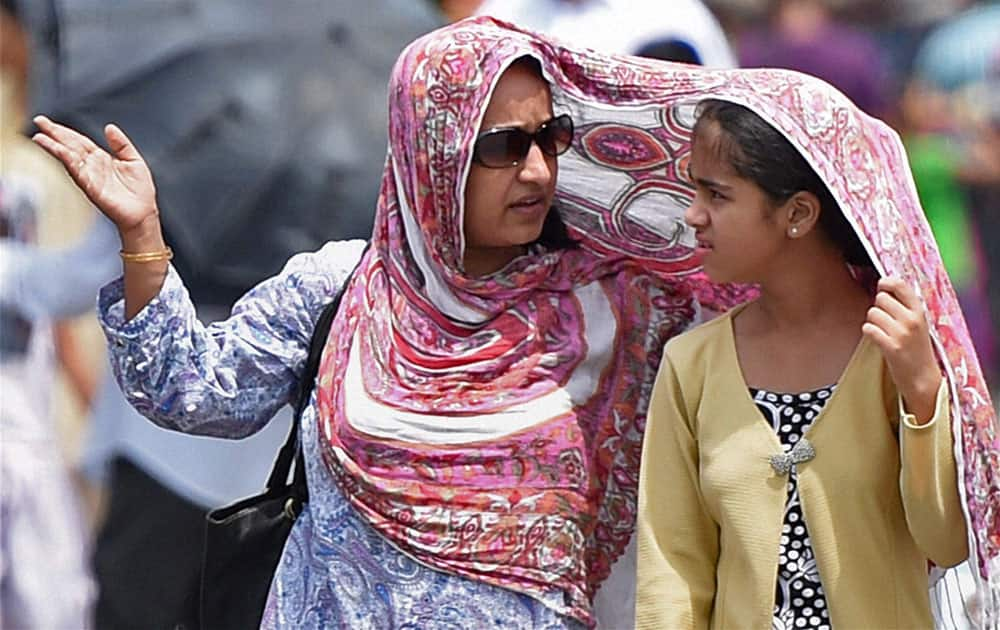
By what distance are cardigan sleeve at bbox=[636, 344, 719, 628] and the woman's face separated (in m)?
0.38

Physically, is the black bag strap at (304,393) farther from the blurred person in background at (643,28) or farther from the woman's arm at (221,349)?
the blurred person in background at (643,28)

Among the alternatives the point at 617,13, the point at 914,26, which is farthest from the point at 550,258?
the point at 914,26

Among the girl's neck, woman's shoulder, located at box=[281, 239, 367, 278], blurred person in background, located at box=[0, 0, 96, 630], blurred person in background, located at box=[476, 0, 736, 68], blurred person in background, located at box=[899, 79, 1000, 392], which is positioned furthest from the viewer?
blurred person in background, located at box=[899, 79, 1000, 392]

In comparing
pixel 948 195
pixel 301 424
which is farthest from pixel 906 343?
pixel 948 195

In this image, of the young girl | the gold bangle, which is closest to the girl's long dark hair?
the young girl

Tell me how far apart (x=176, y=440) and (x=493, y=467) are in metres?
2.59

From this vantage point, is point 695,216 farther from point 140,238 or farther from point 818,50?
point 818,50

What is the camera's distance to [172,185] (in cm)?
698

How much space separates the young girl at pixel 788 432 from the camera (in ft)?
13.0

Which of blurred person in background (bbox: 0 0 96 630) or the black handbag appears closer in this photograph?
the black handbag

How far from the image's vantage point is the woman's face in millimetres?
4254

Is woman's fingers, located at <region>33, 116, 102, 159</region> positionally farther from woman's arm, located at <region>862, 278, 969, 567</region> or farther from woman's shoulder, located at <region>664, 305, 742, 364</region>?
woman's arm, located at <region>862, 278, 969, 567</region>

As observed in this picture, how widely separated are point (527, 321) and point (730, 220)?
403mm

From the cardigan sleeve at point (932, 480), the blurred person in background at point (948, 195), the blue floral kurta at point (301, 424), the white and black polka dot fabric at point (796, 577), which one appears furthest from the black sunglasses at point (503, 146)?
the blurred person in background at point (948, 195)
